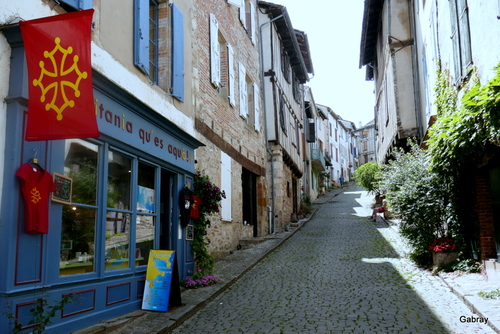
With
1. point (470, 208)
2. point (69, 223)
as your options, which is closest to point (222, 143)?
point (470, 208)

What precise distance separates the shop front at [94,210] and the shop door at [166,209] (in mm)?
16

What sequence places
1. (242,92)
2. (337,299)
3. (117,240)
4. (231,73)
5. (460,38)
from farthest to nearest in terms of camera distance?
(242,92) < (231,73) < (460,38) < (337,299) < (117,240)

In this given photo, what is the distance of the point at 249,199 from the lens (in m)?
14.8

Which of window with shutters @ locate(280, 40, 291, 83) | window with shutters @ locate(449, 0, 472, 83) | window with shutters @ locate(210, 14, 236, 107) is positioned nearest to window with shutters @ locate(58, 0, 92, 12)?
window with shutters @ locate(210, 14, 236, 107)

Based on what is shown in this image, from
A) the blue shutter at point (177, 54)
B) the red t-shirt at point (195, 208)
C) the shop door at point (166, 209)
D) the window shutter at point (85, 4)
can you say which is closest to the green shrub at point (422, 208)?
the red t-shirt at point (195, 208)

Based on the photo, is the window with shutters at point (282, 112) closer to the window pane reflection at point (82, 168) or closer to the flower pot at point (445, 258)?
the flower pot at point (445, 258)

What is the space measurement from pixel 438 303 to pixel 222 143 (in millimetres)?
6123

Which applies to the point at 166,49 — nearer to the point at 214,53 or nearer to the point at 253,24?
the point at 214,53

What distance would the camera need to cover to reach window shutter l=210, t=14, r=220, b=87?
1053 cm

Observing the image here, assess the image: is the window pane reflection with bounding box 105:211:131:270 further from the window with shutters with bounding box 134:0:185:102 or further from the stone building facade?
the stone building facade

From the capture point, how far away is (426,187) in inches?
370

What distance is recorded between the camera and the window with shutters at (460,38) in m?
7.76

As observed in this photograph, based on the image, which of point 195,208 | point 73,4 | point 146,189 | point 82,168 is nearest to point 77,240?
point 82,168

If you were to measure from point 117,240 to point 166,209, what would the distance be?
1.76 meters
